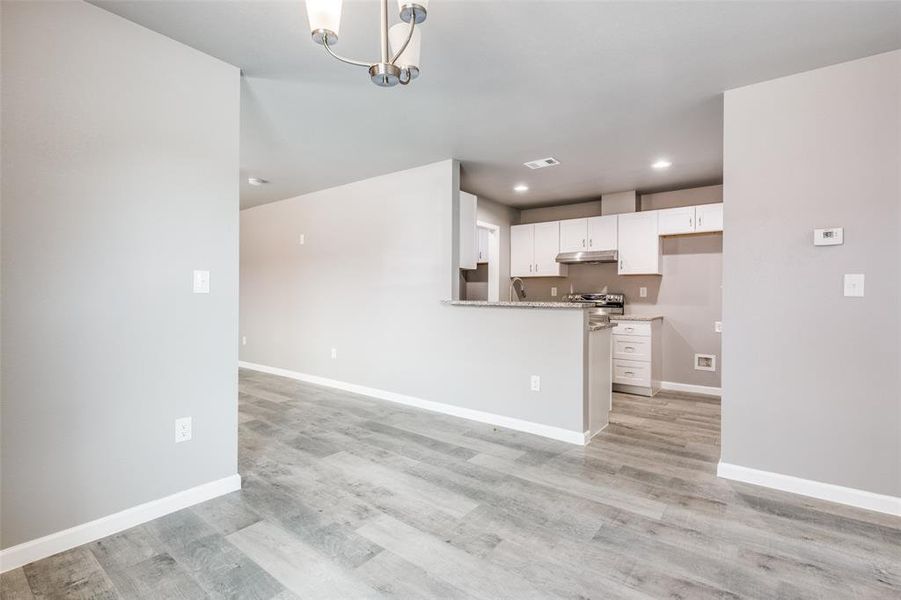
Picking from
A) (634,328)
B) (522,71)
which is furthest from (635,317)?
(522,71)

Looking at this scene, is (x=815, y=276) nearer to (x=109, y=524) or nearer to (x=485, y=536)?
Result: (x=485, y=536)

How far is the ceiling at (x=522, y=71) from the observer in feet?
6.31

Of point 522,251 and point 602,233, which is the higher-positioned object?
point 602,233

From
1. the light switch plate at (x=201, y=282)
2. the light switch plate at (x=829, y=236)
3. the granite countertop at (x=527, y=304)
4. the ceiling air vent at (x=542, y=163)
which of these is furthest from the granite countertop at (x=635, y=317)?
the light switch plate at (x=201, y=282)

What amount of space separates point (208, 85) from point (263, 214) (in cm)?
407

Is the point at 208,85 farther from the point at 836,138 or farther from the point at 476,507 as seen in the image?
the point at 836,138

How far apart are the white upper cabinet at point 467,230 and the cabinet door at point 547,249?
1610 millimetres

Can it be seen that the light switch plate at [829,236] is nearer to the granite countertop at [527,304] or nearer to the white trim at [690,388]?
the granite countertop at [527,304]

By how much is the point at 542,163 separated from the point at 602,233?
161 centimetres

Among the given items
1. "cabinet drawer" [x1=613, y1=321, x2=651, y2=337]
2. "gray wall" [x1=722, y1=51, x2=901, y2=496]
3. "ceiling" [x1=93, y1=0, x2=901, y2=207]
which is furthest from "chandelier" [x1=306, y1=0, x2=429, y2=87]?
"cabinet drawer" [x1=613, y1=321, x2=651, y2=337]

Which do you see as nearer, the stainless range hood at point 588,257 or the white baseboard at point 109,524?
the white baseboard at point 109,524

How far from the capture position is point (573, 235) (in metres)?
5.49

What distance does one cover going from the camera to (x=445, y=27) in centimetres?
203

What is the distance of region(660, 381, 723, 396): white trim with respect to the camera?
15.9ft
